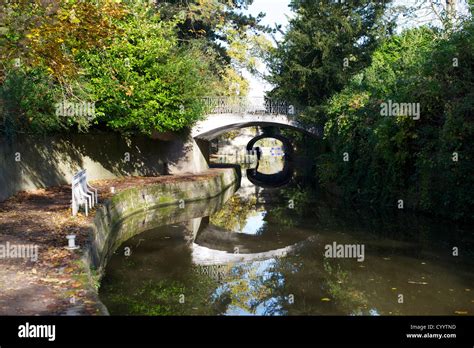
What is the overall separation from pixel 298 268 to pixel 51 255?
5.30 meters

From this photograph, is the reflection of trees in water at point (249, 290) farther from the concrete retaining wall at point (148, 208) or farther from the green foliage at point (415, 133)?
the green foliage at point (415, 133)

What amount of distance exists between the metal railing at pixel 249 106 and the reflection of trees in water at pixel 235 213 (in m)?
6.24

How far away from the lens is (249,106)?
1266 inches

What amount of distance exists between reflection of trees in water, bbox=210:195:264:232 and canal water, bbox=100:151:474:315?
0.67 ft

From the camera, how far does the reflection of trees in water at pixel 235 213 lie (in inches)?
755

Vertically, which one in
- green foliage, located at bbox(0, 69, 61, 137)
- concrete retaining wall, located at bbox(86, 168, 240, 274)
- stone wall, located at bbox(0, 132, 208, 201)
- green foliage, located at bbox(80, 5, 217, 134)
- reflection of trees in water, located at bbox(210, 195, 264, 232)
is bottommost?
reflection of trees in water, located at bbox(210, 195, 264, 232)

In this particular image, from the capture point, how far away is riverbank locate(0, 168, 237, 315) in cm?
699

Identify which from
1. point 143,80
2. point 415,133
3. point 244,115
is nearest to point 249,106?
point 244,115

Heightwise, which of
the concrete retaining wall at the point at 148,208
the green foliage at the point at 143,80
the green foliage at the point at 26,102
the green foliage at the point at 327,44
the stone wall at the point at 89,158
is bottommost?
the concrete retaining wall at the point at 148,208

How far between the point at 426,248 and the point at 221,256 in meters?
5.14

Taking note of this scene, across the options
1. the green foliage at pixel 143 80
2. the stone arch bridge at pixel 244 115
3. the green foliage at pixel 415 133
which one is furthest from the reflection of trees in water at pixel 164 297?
the stone arch bridge at pixel 244 115

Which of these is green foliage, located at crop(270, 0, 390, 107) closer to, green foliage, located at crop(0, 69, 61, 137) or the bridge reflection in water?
the bridge reflection in water

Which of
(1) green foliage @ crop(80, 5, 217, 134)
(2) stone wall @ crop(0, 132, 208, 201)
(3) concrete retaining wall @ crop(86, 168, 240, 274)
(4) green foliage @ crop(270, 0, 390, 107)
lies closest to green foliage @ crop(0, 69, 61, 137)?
(2) stone wall @ crop(0, 132, 208, 201)

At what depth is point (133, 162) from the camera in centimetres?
2694
